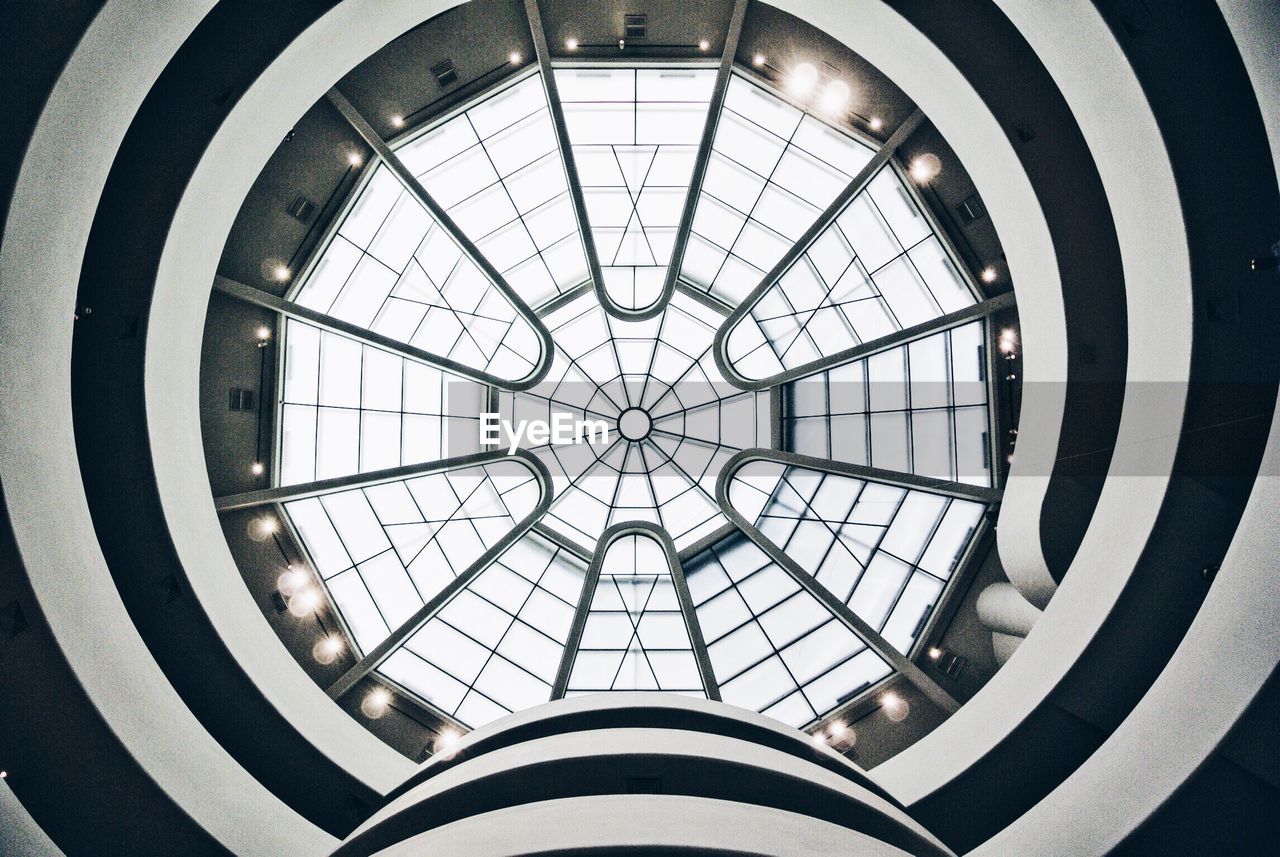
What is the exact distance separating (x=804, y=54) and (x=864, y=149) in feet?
7.33

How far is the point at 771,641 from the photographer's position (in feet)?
57.9

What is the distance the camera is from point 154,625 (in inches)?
504

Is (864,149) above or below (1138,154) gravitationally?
above

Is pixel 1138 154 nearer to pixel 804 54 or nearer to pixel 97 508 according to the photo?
pixel 804 54

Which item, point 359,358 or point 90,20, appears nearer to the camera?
point 90,20

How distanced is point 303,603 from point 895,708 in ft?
41.0

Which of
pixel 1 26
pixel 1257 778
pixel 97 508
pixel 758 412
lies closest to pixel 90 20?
pixel 1 26

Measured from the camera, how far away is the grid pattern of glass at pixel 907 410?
1579 centimetres

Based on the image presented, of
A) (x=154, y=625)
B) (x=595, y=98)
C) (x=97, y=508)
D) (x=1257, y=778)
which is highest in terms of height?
(x=595, y=98)

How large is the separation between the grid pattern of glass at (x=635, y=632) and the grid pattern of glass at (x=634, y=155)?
6344mm

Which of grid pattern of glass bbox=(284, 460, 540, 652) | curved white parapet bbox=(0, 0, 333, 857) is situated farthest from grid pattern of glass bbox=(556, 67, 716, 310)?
curved white parapet bbox=(0, 0, 333, 857)

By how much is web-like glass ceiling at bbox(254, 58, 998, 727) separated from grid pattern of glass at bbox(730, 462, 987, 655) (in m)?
0.05

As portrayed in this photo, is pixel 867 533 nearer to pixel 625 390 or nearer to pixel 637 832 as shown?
pixel 625 390

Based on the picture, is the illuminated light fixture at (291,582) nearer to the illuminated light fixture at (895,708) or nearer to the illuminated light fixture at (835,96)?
the illuminated light fixture at (895,708)
